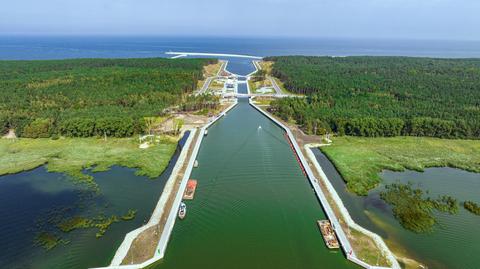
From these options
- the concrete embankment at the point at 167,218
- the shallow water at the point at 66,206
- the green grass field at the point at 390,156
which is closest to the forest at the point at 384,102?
the green grass field at the point at 390,156

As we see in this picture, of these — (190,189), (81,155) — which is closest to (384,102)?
(190,189)

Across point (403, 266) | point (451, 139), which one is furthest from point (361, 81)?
point (403, 266)

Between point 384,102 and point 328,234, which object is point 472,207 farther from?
point 384,102

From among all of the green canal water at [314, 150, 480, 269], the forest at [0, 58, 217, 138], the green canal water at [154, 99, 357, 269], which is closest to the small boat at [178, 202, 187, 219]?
the green canal water at [154, 99, 357, 269]

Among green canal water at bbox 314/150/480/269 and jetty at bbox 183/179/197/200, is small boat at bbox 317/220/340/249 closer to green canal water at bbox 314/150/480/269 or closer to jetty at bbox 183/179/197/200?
green canal water at bbox 314/150/480/269

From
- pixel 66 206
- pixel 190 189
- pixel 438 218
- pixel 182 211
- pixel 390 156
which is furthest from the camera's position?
pixel 390 156
